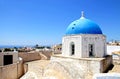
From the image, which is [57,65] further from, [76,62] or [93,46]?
[93,46]

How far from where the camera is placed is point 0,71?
14336mm

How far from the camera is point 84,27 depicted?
13.5 metres

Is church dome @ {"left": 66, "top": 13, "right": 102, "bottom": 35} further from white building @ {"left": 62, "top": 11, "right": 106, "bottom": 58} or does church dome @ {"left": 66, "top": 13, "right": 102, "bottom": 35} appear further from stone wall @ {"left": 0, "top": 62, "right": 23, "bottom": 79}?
stone wall @ {"left": 0, "top": 62, "right": 23, "bottom": 79}

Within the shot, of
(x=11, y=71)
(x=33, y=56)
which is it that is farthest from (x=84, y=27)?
(x=33, y=56)

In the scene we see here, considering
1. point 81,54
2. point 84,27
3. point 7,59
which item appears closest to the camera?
point 81,54

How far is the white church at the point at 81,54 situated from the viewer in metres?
11.7

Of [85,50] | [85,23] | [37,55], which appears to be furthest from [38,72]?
[37,55]

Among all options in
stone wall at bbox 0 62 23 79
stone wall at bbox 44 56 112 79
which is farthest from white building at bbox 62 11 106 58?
stone wall at bbox 0 62 23 79

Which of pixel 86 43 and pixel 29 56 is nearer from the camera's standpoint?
pixel 86 43

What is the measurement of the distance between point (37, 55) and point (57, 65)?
38.1ft

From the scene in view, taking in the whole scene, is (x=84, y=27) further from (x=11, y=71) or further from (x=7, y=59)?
(x=7, y=59)

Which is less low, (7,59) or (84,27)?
(84,27)

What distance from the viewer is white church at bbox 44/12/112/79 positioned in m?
11.7

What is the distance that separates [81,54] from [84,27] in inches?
92.5
